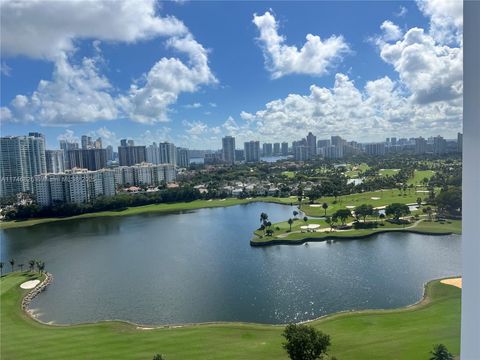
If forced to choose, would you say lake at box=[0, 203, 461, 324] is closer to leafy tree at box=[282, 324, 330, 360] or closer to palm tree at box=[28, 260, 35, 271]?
palm tree at box=[28, 260, 35, 271]

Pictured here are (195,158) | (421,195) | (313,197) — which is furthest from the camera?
(195,158)

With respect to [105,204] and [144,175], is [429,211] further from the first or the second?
[144,175]

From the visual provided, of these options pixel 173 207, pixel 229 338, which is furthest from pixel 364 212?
pixel 173 207

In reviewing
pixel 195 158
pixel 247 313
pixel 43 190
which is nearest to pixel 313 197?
pixel 247 313

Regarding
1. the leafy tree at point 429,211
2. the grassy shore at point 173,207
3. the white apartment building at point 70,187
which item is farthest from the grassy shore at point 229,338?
the white apartment building at point 70,187

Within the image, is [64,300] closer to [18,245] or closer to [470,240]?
[18,245]
